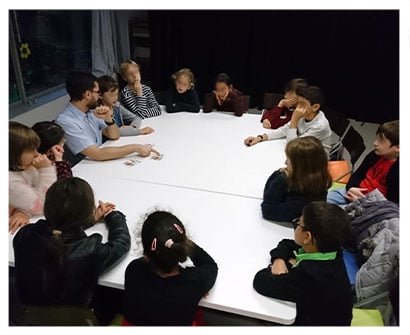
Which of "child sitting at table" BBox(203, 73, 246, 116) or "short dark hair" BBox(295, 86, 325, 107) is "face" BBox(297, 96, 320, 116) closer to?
"short dark hair" BBox(295, 86, 325, 107)

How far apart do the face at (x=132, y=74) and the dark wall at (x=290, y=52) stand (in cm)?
203

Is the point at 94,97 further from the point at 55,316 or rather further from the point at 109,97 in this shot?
the point at 55,316

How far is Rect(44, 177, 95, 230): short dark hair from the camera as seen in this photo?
1.33 meters

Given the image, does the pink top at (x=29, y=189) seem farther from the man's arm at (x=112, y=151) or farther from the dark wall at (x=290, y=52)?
Result: the dark wall at (x=290, y=52)

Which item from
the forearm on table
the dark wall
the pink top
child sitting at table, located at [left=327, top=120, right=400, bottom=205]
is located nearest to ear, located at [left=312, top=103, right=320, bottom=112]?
child sitting at table, located at [left=327, top=120, right=400, bottom=205]

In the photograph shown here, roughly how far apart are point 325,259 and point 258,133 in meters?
1.42

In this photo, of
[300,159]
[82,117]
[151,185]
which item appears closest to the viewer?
[300,159]

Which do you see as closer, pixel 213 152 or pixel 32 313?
pixel 32 313

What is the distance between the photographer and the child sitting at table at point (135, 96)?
2.84 m

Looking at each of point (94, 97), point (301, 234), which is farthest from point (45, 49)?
point (301, 234)

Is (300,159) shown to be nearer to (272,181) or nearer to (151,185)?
(272,181)

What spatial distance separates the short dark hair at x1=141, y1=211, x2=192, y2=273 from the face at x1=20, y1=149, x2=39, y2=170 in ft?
2.20
